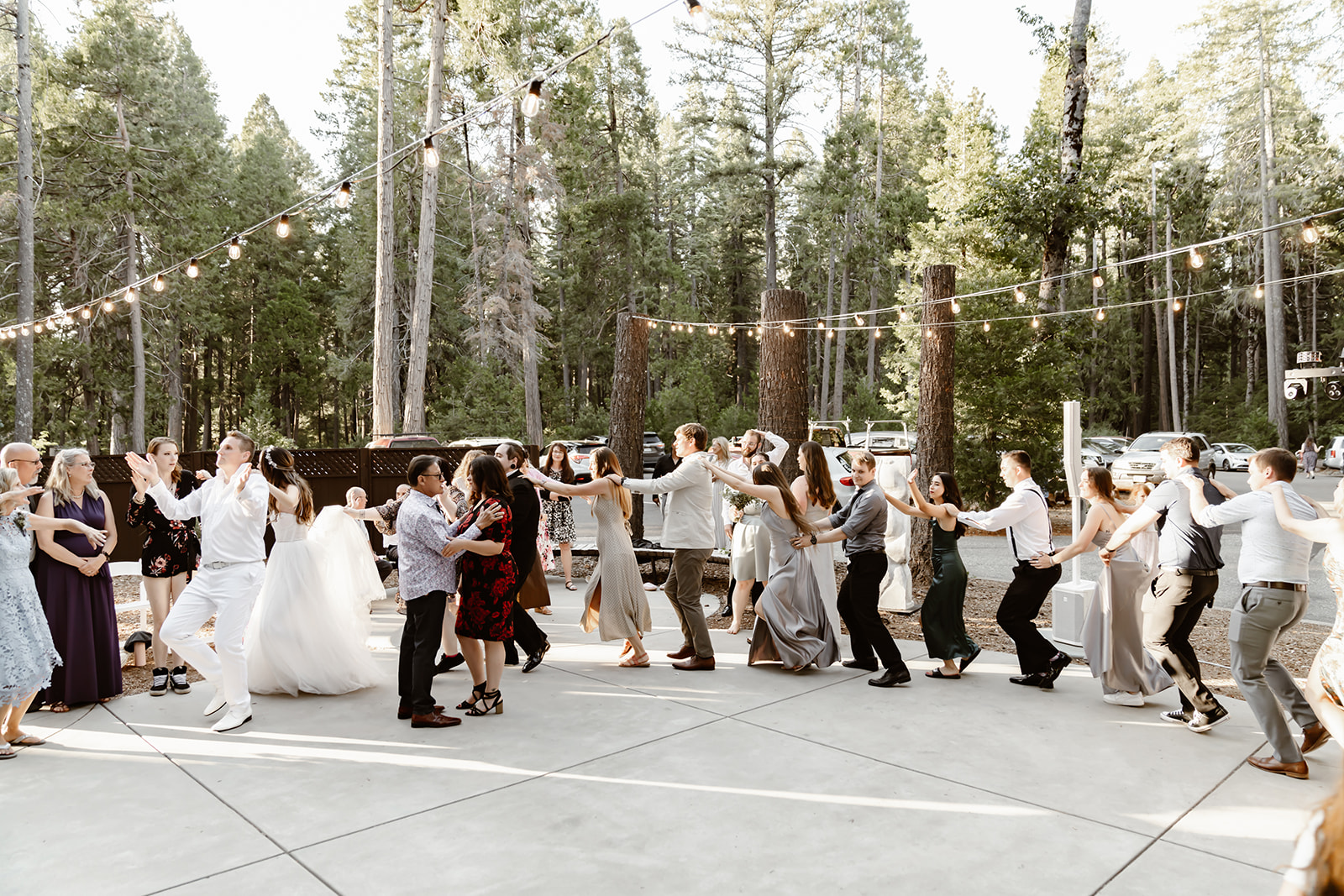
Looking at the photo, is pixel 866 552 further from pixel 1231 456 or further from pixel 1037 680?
pixel 1231 456

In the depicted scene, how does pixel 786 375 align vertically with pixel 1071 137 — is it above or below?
below

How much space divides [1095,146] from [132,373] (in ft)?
122

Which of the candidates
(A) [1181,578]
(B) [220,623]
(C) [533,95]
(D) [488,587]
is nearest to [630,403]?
(C) [533,95]

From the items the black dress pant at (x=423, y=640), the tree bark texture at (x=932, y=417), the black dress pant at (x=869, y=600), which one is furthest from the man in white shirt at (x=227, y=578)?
the tree bark texture at (x=932, y=417)

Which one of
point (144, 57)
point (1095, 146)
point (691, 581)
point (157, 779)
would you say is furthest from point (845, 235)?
point (157, 779)

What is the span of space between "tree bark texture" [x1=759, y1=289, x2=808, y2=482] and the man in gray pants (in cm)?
635

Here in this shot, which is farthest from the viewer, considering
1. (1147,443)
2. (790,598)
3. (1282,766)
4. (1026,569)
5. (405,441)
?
(1147,443)

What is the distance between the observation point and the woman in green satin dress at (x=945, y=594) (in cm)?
602

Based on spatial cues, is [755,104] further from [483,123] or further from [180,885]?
[180,885]

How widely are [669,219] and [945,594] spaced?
1546 inches

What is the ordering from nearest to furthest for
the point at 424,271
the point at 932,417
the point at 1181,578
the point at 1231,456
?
the point at 1181,578, the point at 932,417, the point at 424,271, the point at 1231,456

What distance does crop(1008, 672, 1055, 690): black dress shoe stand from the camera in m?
5.77

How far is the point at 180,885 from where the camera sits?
10.5ft

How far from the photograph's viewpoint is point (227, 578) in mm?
5082
